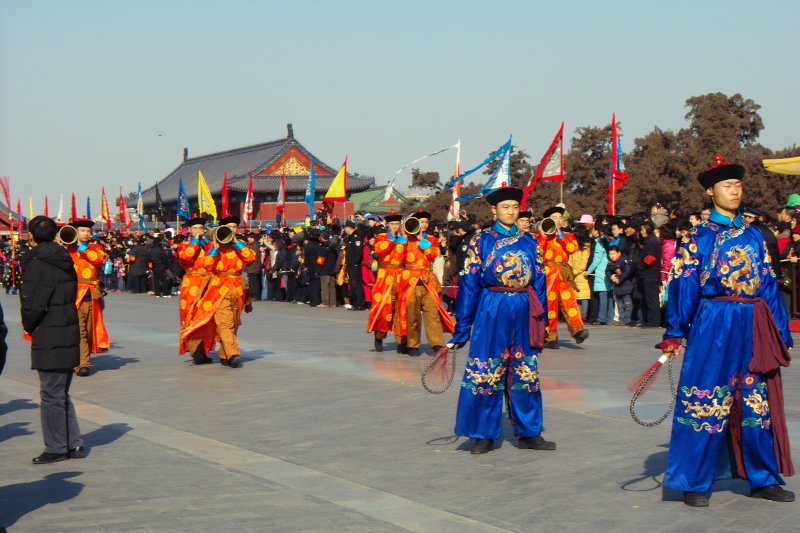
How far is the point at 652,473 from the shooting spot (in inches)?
274

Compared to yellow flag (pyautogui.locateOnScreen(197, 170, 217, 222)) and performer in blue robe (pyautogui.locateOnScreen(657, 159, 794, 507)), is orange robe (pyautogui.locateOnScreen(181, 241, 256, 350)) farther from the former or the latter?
yellow flag (pyautogui.locateOnScreen(197, 170, 217, 222))

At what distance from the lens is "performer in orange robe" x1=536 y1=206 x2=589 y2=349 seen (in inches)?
580

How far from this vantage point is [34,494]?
6.77m

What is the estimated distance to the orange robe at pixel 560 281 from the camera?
1474cm

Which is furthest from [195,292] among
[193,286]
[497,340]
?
[497,340]

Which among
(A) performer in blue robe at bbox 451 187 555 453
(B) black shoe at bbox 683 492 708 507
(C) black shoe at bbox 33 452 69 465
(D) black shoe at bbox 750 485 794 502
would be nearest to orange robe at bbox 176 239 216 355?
(C) black shoe at bbox 33 452 69 465

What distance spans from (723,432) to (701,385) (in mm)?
271

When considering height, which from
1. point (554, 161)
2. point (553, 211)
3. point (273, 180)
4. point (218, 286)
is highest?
point (273, 180)

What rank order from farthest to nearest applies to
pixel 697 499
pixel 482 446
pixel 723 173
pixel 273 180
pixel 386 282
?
pixel 273 180 < pixel 386 282 < pixel 482 446 < pixel 723 173 < pixel 697 499

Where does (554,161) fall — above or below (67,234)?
above

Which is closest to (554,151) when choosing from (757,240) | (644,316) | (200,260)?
(644,316)

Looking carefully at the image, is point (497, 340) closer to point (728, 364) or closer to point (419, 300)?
point (728, 364)

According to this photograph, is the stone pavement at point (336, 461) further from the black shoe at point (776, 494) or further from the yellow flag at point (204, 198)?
the yellow flag at point (204, 198)

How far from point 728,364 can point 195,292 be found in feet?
28.0
